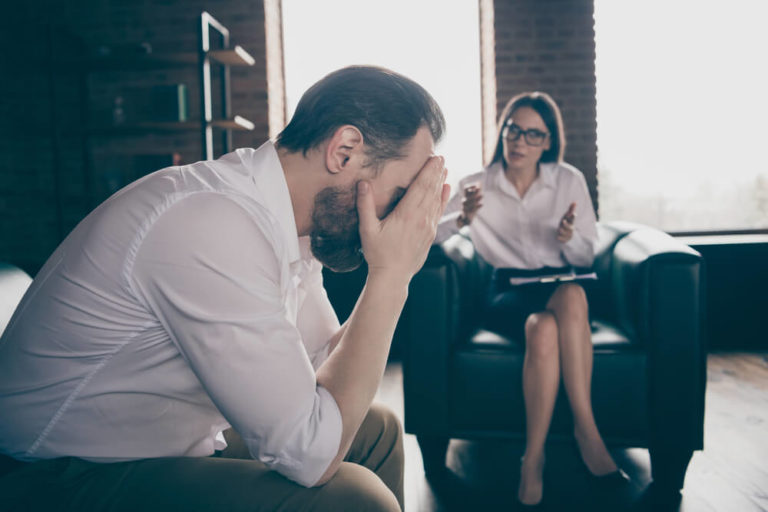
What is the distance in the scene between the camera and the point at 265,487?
667mm

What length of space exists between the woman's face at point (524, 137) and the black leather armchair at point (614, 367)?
0.62 meters

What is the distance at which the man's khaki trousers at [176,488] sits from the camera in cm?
65

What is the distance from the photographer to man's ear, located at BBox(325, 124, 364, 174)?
81 centimetres

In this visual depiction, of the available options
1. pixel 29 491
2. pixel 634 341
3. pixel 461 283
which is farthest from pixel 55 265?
pixel 634 341

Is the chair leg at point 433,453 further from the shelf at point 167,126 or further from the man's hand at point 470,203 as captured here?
the shelf at point 167,126

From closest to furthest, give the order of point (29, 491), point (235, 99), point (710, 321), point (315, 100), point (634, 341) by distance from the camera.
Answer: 1. point (29, 491)
2. point (315, 100)
3. point (634, 341)
4. point (710, 321)
5. point (235, 99)

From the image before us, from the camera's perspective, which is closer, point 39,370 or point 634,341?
point 39,370

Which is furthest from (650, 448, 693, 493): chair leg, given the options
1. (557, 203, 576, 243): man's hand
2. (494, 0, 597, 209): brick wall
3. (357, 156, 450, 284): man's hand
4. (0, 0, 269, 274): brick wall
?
(0, 0, 269, 274): brick wall

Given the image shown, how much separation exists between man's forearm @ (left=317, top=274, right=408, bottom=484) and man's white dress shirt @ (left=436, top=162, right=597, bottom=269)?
142cm

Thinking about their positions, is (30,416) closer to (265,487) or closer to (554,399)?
(265,487)

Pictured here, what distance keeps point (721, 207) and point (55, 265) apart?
411 centimetres

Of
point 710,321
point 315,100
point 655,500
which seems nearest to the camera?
point 315,100

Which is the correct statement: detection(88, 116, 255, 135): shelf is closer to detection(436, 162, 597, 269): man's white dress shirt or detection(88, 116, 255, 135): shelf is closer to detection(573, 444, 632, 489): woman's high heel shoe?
detection(436, 162, 597, 269): man's white dress shirt

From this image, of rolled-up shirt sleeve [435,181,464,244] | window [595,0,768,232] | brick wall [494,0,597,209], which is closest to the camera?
rolled-up shirt sleeve [435,181,464,244]
